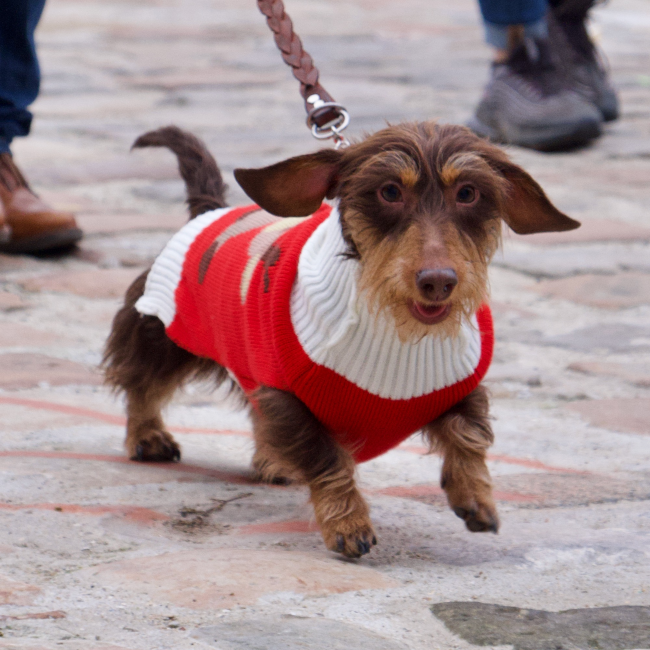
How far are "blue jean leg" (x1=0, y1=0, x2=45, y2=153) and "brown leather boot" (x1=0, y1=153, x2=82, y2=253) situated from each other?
0.71 feet

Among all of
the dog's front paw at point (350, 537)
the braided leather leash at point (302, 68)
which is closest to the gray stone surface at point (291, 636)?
the dog's front paw at point (350, 537)

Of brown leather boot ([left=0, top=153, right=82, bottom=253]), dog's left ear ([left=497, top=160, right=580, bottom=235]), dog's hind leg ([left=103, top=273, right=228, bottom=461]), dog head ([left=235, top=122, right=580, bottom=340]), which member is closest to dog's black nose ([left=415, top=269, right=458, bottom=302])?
dog head ([left=235, top=122, right=580, bottom=340])

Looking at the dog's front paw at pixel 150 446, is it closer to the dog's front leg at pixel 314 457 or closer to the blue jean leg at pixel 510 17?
the dog's front leg at pixel 314 457

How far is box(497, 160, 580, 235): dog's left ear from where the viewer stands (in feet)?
7.63

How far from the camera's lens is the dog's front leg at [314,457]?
227 cm

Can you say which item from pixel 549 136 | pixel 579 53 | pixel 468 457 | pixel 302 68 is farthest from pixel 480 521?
pixel 579 53

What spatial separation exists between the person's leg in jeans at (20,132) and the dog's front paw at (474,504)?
2.65m

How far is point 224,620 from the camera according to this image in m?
1.76

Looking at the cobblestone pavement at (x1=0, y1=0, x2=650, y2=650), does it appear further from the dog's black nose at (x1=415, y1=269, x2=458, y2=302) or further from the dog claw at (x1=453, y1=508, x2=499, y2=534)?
the dog's black nose at (x1=415, y1=269, x2=458, y2=302)

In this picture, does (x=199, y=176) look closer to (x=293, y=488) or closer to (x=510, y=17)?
(x=293, y=488)

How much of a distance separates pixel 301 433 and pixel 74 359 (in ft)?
4.85

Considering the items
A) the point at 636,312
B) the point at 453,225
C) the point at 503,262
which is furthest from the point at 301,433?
the point at 503,262

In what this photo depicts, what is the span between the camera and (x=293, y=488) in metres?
→ 2.87

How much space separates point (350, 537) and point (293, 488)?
2.23ft
